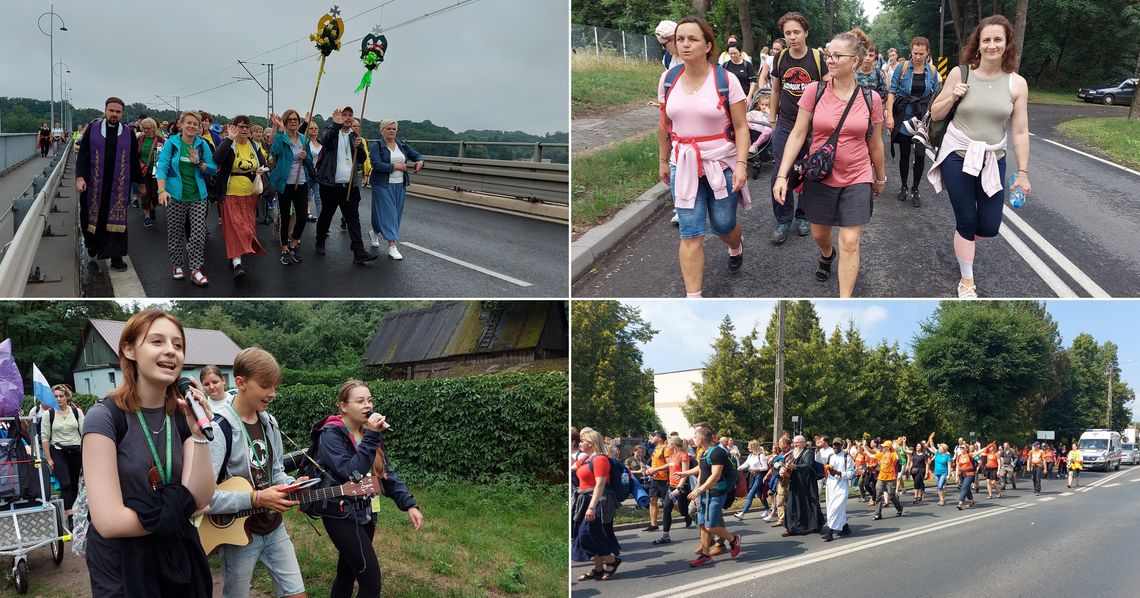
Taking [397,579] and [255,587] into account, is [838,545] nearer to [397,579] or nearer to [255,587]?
[397,579]

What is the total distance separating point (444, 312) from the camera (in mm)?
23250

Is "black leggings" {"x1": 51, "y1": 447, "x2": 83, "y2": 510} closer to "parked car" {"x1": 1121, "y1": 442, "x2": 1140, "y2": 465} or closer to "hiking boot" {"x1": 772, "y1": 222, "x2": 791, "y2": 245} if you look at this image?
"hiking boot" {"x1": 772, "y1": 222, "x2": 791, "y2": 245}

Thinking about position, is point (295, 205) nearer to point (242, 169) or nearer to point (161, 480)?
point (242, 169)

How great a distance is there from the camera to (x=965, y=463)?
53.0 feet

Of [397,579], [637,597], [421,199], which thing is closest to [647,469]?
[637,597]

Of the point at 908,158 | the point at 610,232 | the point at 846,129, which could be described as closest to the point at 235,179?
the point at 610,232

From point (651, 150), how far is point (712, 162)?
26.3 feet

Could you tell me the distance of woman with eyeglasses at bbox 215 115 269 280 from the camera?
392 inches

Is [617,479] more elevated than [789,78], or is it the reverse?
[789,78]

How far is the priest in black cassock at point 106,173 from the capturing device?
32.5 ft

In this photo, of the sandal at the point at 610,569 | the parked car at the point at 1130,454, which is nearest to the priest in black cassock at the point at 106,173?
the sandal at the point at 610,569

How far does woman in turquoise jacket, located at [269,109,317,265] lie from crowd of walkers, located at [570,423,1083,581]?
460 centimetres

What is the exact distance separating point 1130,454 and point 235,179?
4522cm

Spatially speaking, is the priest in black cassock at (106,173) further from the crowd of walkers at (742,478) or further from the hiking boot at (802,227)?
the hiking boot at (802,227)
